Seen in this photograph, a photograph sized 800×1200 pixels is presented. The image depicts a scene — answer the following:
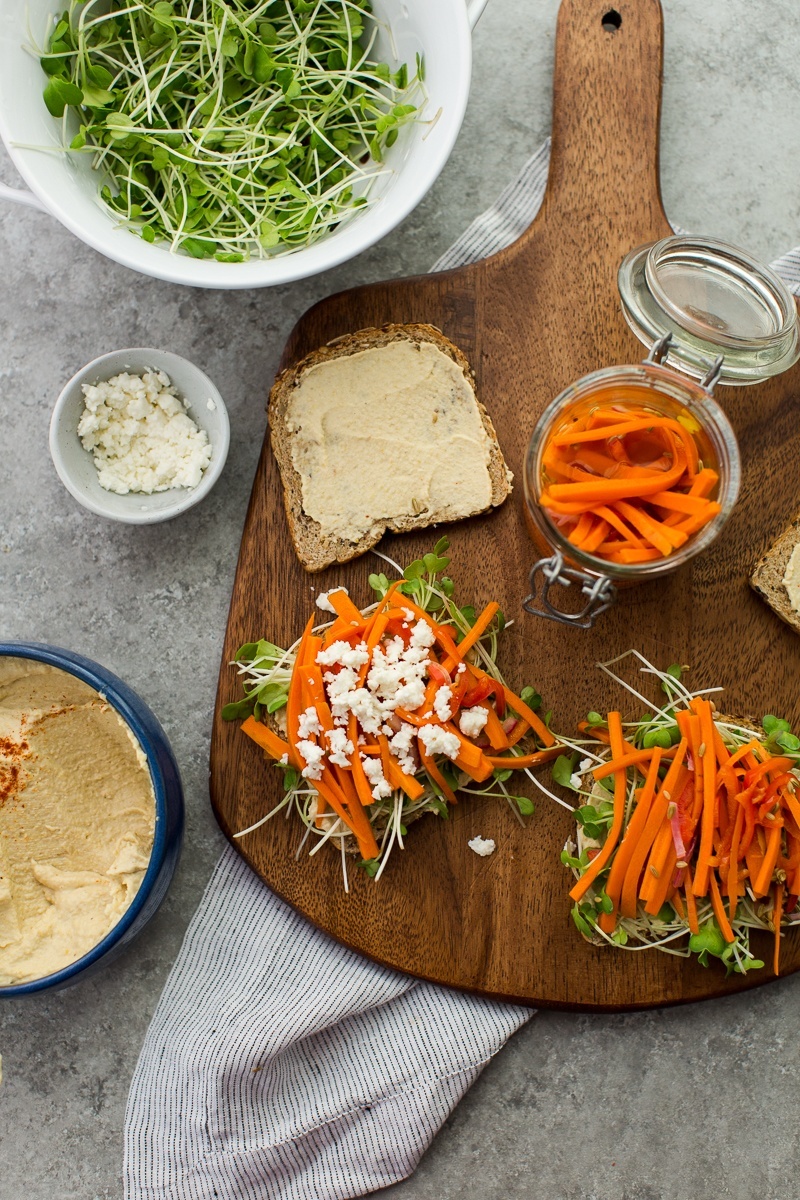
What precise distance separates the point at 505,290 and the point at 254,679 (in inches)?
42.0

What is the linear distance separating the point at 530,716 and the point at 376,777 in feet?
1.21

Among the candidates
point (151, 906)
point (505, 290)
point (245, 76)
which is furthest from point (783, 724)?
point (245, 76)

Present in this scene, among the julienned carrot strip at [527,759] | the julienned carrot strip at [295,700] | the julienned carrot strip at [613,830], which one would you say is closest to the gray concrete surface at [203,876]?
the julienned carrot strip at [295,700]

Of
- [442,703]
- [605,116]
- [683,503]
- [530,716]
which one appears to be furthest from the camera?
[605,116]

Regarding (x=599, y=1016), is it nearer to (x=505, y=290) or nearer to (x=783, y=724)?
(x=783, y=724)

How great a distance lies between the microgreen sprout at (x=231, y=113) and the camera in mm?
1875

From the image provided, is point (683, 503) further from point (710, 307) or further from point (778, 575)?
point (710, 307)

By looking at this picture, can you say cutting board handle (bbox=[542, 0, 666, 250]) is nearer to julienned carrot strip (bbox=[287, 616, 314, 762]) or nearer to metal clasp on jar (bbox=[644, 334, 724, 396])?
metal clasp on jar (bbox=[644, 334, 724, 396])

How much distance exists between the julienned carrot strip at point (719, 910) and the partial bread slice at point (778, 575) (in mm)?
597

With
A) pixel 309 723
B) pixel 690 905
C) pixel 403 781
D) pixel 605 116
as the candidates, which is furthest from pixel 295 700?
pixel 605 116

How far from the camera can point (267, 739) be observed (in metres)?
2.01

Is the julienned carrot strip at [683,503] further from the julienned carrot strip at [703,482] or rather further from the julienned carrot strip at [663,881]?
the julienned carrot strip at [663,881]

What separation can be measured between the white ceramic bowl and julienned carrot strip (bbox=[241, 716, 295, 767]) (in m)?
0.93

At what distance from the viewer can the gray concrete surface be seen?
224cm
